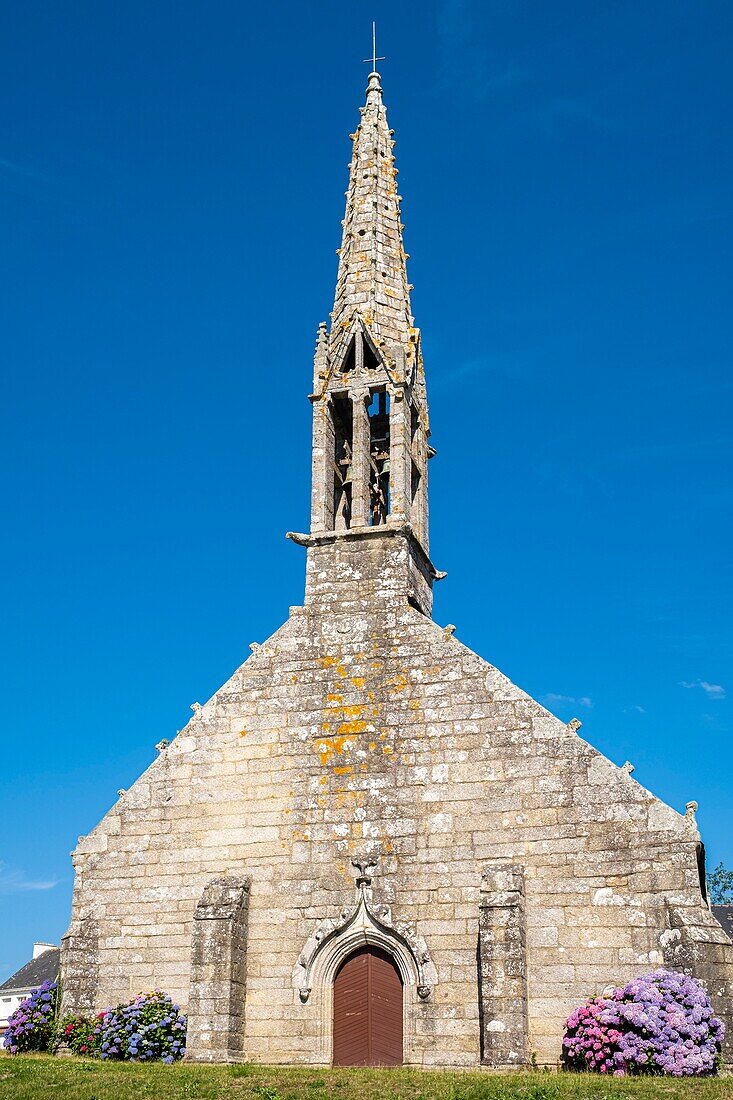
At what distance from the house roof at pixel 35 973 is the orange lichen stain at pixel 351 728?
3114 centimetres

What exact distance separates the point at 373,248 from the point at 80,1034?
15.3 meters

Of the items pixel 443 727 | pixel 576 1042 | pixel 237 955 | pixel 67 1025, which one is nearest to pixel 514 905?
pixel 576 1042

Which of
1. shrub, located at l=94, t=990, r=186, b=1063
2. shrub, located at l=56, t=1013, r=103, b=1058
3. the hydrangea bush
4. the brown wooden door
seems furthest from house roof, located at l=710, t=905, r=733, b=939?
shrub, located at l=56, t=1013, r=103, b=1058

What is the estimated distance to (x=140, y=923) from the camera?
1773 centimetres

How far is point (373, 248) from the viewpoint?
2319cm

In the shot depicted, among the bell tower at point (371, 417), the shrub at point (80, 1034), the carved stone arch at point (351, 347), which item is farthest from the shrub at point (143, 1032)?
the carved stone arch at point (351, 347)

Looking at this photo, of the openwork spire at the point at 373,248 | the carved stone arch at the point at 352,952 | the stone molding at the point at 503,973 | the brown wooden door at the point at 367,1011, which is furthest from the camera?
the openwork spire at the point at 373,248

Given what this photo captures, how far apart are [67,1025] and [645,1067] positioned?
8.59 metres

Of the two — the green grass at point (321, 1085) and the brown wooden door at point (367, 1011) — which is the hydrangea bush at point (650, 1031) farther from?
the brown wooden door at point (367, 1011)

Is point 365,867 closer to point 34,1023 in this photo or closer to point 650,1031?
point 650,1031

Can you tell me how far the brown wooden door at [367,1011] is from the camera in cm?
1631

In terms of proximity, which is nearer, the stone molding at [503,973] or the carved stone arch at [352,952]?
the stone molding at [503,973]

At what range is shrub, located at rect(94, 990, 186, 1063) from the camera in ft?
54.3

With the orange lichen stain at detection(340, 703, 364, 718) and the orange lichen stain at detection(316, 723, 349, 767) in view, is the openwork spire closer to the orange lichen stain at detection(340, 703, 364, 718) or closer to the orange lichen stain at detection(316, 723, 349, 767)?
the orange lichen stain at detection(340, 703, 364, 718)
